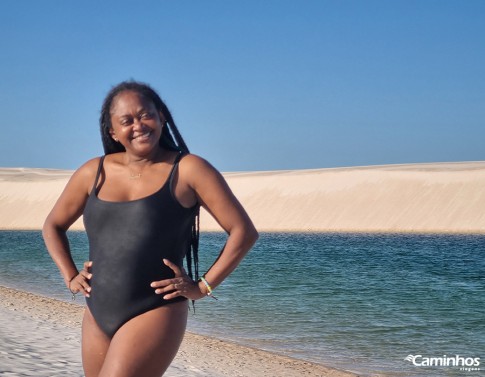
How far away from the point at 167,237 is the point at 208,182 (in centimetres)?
24

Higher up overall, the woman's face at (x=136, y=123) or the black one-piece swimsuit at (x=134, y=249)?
the woman's face at (x=136, y=123)

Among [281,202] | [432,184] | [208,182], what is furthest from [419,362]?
[281,202]

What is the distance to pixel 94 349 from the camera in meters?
2.86

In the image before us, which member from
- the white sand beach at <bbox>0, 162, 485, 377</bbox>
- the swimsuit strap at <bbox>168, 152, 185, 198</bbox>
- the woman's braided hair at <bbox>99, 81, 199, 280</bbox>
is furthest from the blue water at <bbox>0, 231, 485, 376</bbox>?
the swimsuit strap at <bbox>168, 152, 185, 198</bbox>

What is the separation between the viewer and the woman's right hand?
9.59ft

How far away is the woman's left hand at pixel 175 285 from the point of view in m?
2.75

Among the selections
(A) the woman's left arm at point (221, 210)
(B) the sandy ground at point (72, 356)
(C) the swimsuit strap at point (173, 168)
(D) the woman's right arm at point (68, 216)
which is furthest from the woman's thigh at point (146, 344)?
(B) the sandy ground at point (72, 356)

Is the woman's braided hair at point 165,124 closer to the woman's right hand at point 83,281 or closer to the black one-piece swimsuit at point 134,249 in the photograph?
the black one-piece swimsuit at point 134,249

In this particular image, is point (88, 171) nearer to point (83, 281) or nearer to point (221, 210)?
point (83, 281)

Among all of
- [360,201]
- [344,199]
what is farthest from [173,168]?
[344,199]

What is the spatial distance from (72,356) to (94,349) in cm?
561

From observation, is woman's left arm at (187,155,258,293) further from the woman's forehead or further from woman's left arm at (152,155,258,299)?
the woman's forehead

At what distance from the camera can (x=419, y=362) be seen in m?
10.4

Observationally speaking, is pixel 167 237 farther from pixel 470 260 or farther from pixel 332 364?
pixel 470 260
